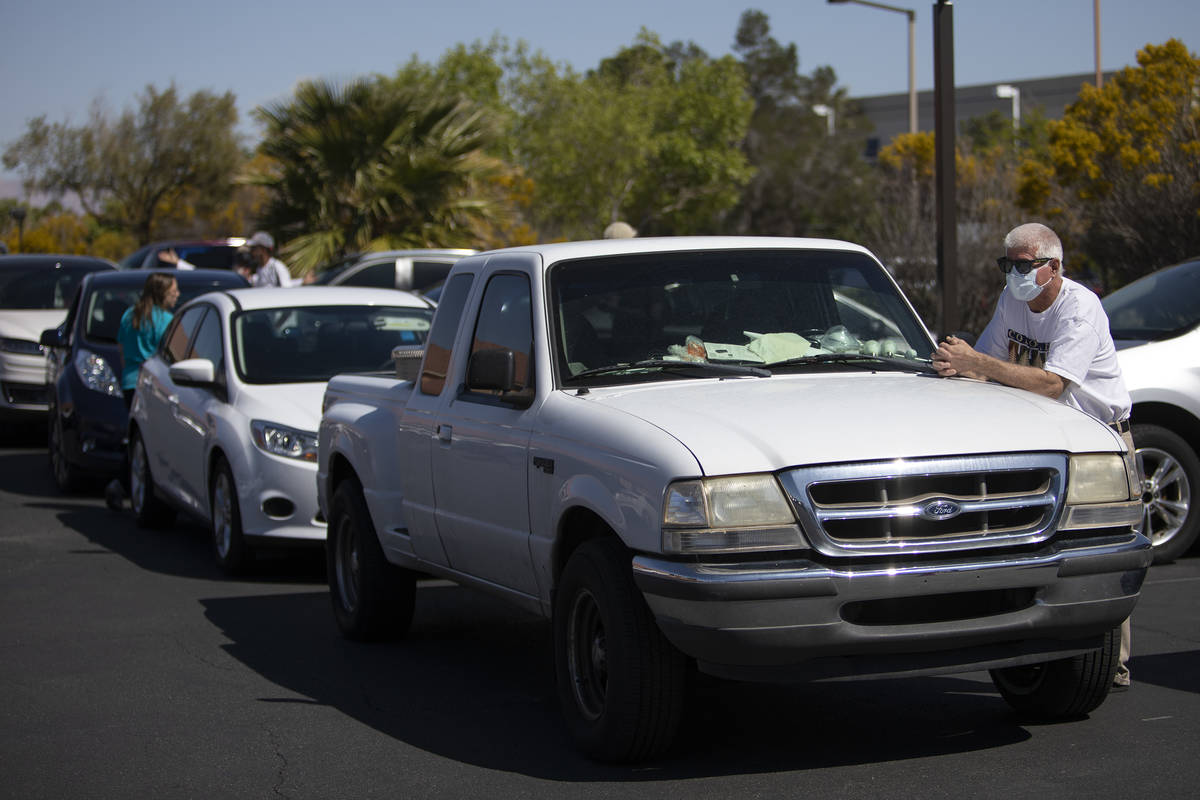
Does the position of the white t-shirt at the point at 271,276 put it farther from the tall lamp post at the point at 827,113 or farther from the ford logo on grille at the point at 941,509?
the tall lamp post at the point at 827,113

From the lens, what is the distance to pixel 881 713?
19.4ft

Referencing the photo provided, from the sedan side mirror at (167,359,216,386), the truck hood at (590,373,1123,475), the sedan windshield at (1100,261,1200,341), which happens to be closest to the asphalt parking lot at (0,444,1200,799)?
the truck hood at (590,373,1123,475)

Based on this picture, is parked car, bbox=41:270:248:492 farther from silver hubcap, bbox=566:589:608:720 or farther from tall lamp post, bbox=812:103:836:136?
tall lamp post, bbox=812:103:836:136

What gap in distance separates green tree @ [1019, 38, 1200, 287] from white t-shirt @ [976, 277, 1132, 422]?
12.6 meters

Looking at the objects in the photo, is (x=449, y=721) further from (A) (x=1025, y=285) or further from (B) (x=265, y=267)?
(B) (x=265, y=267)

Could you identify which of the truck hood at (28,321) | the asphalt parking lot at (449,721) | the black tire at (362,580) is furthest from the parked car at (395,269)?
the black tire at (362,580)

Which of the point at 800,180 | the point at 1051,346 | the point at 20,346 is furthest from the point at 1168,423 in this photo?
the point at 800,180

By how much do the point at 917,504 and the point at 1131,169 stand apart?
60.6 ft

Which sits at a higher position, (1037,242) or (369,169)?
(369,169)

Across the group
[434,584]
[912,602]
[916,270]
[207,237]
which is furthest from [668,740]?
[207,237]

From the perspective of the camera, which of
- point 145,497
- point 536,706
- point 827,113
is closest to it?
point 536,706

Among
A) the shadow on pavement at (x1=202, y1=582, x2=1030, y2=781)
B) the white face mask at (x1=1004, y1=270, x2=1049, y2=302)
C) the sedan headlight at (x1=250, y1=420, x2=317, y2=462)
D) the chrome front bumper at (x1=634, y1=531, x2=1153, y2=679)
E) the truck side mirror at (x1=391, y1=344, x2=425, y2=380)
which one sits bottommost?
the shadow on pavement at (x1=202, y1=582, x2=1030, y2=781)

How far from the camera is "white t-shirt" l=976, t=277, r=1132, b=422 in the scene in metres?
5.93

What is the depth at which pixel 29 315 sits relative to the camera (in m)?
17.0
